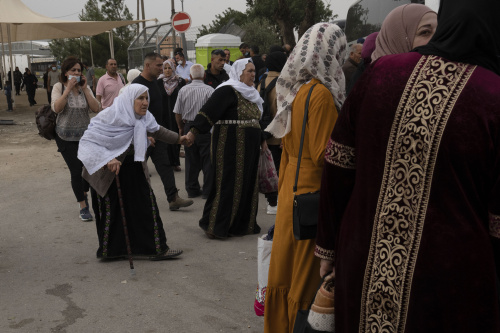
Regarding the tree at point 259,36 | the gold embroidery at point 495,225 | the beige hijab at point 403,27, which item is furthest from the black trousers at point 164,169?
the tree at point 259,36

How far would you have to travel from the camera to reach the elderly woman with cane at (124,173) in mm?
5797

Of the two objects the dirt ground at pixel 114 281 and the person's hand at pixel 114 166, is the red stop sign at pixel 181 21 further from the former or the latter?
the person's hand at pixel 114 166

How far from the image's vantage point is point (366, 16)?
40.2 feet

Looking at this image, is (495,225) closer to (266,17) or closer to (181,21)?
(181,21)

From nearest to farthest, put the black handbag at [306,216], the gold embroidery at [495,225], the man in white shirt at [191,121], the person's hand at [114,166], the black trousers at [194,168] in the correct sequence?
the gold embroidery at [495,225] < the black handbag at [306,216] < the person's hand at [114,166] < the man in white shirt at [191,121] < the black trousers at [194,168]

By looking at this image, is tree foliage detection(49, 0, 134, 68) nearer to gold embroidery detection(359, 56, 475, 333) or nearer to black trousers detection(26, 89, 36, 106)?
black trousers detection(26, 89, 36, 106)

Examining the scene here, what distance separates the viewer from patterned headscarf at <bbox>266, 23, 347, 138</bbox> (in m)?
3.44

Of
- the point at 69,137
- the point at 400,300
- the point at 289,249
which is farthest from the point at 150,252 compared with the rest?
the point at 400,300

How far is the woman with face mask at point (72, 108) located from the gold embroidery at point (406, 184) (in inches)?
231

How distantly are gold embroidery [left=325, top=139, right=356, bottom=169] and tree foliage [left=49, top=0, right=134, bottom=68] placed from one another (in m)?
52.5

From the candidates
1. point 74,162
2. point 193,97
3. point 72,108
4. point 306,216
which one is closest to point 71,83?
point 72,108

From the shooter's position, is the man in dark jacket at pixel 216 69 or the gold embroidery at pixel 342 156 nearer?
the gold embroidery at pixel 342 156

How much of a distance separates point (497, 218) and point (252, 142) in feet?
16.0

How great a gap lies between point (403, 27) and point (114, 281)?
3723 millimetres
